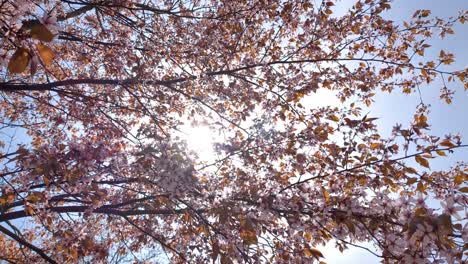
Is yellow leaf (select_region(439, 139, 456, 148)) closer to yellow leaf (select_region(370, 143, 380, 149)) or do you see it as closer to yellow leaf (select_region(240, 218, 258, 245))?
yellow leaf (select_region(370, 143, 380, 149))

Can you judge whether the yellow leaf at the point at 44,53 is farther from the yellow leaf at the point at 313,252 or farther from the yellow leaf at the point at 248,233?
the yellow leaf at the point at 313,252

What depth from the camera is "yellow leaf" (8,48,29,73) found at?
1174 mm

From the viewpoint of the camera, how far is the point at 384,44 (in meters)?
6.31

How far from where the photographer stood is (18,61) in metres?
1.18

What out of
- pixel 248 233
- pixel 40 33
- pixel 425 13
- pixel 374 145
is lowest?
pixel 40 33

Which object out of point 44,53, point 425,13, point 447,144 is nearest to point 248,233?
point 447,144

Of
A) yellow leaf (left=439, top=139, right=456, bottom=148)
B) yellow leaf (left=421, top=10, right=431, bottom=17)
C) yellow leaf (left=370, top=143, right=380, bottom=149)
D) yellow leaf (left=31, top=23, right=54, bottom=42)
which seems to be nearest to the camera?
yellow leaf (left=31, top=23, right=54, bottom=42)

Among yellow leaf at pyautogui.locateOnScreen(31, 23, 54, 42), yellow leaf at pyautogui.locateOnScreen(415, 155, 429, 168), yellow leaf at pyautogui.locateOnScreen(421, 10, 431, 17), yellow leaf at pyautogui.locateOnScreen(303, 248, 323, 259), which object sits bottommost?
yellow leaf at pyautogui.locateOnScreen(303, 248, 323, 259)

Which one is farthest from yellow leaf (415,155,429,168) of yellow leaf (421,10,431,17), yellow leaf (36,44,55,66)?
yellow leaf (421,10,431,17)

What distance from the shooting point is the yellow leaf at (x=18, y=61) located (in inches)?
46.2

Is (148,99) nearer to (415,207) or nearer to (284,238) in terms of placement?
(284,238)

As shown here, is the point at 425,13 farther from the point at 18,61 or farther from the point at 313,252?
the point at 18,61

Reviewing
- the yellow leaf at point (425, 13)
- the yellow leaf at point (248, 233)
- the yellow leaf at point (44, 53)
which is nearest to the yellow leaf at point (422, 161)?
the yellow leaf at point (248, 233)

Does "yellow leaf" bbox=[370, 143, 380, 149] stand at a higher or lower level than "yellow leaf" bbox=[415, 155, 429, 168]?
higher
